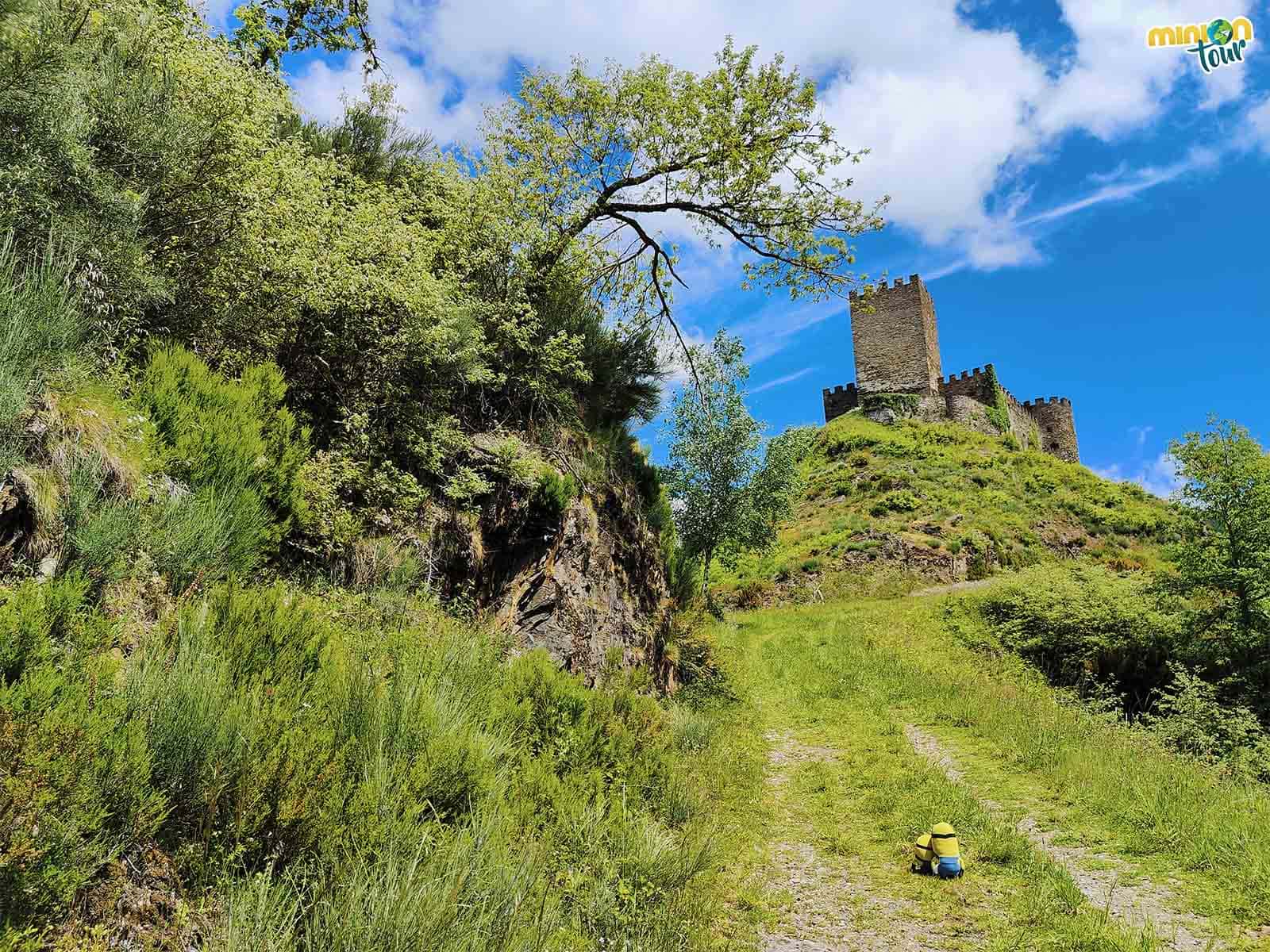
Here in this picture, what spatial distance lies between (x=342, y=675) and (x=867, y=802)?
6.24 metres

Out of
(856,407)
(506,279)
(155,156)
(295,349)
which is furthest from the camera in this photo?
(856,407)

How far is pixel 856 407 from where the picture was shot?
152 ft

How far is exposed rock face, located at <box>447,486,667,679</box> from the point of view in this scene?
26.2ft

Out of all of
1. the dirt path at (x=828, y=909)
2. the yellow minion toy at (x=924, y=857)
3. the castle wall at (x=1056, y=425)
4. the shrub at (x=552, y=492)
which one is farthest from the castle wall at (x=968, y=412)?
the yellow minion toy at (x=924, y=857)

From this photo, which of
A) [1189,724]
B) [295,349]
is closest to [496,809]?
[295,349]

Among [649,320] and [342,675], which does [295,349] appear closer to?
[342,675]

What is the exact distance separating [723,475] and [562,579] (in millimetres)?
13227

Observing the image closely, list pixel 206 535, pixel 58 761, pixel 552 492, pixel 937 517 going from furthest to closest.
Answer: pixel 937 517 → pixel 552 492 → pixel 206 535 → pixel 58 761

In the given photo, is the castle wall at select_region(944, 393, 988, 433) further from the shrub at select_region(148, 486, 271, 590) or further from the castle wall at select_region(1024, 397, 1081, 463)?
the shrub at select_region(148, 486, 271, 590)

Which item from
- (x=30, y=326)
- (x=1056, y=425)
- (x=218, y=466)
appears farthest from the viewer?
(x=1056, y=425)

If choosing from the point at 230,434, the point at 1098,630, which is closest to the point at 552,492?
the point at 230,434

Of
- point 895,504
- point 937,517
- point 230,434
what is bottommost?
point 230,434

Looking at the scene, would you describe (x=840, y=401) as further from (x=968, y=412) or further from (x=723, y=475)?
(x=723, y=475)

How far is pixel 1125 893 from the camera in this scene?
5250 mm
